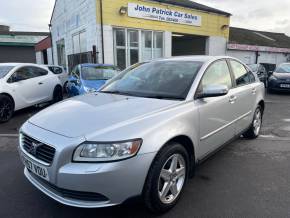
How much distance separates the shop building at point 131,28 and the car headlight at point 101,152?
1110cm

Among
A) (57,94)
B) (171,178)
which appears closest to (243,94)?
(171,178)

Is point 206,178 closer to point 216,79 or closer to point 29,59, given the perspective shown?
point 216,79

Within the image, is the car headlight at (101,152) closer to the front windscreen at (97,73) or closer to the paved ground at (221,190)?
the paved ground at (221,190)

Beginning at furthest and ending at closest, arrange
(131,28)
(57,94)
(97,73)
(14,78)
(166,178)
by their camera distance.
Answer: (131,28)
(57,94)
(97,73)
(14,78)
(166,178)

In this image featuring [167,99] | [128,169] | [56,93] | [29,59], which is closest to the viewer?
[128,169]

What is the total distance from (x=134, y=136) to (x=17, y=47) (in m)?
34.5

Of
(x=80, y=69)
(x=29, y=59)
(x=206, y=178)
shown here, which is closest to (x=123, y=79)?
(x=206, y=178)

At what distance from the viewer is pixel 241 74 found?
4527 millimetres

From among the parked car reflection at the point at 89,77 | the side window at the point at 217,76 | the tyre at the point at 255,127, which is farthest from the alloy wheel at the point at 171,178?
the parked car reflection at the point at 89,77

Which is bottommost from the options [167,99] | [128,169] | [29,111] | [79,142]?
[29,111]

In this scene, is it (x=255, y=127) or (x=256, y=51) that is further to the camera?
(x=256, y=51)

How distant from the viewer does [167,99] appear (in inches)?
121

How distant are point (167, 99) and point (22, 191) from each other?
6.90 ft

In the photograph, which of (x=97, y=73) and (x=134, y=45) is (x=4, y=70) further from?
(x=134, y=45)
